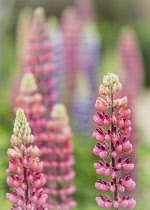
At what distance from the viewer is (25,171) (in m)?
0.83

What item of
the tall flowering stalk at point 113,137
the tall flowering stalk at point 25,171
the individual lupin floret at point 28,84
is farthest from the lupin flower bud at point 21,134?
the individual lupin floret at point 28,84

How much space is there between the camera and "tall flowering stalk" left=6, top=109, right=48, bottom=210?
819 millimetres

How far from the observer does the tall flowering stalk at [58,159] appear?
113 centimetres

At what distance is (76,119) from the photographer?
281 centimetres

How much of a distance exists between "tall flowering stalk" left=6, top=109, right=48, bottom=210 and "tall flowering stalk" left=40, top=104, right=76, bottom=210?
0.90 ft

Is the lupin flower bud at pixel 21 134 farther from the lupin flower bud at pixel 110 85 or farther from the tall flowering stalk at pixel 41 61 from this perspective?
the tall flowering stalk at pixel 41 61

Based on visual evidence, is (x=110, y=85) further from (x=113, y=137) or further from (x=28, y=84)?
(x=28, y=84)

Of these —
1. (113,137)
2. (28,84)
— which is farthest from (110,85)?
(28,84)

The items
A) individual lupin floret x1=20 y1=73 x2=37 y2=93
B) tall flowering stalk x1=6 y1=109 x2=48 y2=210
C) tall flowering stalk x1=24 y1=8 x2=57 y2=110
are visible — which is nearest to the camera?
tall flowering stalk x1=6 y1=109 x2=48 y2=210

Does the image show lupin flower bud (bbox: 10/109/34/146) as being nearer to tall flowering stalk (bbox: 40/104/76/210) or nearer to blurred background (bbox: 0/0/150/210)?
tall flowering stalk (bbox: 40/104/76/210)

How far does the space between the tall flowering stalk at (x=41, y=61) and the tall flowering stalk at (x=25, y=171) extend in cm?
47

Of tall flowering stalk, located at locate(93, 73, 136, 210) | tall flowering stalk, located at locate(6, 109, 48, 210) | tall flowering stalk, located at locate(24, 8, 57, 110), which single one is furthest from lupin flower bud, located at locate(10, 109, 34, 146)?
tall flowering stalk, located at locate(24, 8, 57, 110)

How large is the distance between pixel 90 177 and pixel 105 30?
5.76 m

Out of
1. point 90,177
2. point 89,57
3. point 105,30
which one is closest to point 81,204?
point 90,177
